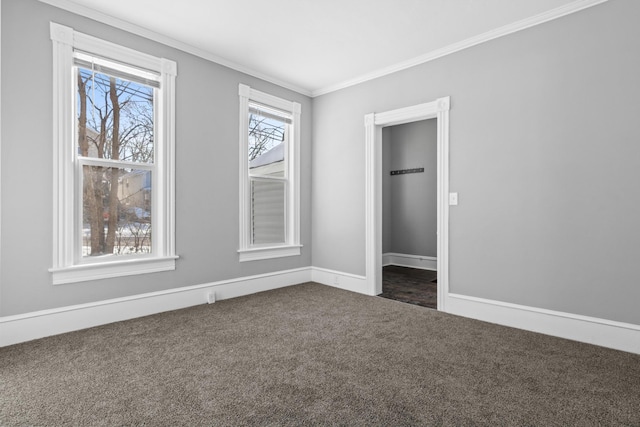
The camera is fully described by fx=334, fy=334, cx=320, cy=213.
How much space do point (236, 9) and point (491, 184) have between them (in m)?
2.86

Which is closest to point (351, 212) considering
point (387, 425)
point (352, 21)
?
point (352, 21)

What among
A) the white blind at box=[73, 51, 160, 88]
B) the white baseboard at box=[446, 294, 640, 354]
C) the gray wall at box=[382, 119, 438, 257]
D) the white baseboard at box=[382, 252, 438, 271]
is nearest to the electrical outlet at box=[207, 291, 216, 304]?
the white blind at box=[73, 51, 160, 88]

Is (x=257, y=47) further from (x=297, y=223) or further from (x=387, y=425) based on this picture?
(x=387, y=425)

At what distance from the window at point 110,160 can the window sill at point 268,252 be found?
890 millimetres

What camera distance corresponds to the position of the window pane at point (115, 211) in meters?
3.05

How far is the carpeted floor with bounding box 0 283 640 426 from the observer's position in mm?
1749

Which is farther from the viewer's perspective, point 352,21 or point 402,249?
point 402,249

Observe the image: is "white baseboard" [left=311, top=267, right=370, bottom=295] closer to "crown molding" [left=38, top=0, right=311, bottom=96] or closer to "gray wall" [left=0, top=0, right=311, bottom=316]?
"gray wall" [left=0, top=0, right=311, bottom=316]

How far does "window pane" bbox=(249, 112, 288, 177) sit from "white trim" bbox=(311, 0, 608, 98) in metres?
1.01

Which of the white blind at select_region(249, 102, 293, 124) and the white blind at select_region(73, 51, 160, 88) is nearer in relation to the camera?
the white blind at select_region(73, 51, 160, 88)

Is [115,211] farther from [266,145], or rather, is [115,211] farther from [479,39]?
[479,39]

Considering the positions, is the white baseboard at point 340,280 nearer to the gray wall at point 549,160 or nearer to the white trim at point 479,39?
the gray wall at point 549,160

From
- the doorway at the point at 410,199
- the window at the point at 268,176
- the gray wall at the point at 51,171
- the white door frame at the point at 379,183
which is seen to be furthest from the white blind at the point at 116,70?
the doorway at the point at 410,199

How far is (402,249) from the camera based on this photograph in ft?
21.4
